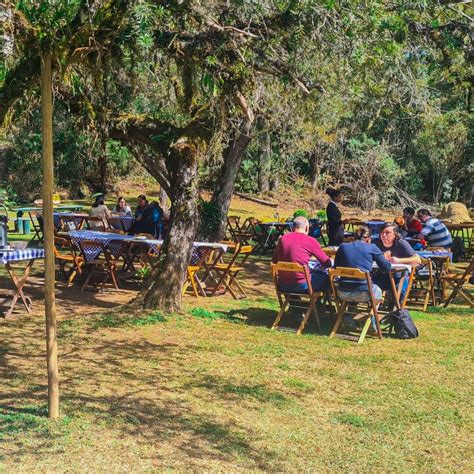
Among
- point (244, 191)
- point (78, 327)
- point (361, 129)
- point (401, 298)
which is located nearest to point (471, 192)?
point (361, 129)

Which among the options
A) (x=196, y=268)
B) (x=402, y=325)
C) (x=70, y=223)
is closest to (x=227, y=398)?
(x=402, y=325)

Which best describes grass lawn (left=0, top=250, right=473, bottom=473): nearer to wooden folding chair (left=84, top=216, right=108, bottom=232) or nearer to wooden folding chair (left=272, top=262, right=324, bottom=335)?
wooden folding chair (left=272, top=262, right=324, bottom=335)

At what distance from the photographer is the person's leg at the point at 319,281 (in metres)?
8.29

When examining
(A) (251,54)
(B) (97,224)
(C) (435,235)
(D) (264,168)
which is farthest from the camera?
(D) (264,168)

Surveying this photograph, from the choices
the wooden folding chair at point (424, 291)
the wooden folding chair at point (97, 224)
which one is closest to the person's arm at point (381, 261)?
the wooden folding chair at point (424, 291)

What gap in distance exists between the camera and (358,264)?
26.2 feet

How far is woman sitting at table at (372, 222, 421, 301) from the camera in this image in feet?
28.4

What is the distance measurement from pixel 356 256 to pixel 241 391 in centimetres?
275

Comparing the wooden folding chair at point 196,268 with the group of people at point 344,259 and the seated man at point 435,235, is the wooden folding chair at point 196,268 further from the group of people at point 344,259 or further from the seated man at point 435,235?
the seated man at point 435,235

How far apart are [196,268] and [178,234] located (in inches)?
56.1

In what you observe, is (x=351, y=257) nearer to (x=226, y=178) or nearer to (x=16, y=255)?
(x=16, y=255)

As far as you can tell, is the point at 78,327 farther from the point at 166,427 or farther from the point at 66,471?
the point at 66,471

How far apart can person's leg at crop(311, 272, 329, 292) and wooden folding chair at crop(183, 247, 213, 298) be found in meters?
2.26

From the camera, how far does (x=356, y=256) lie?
801cm
